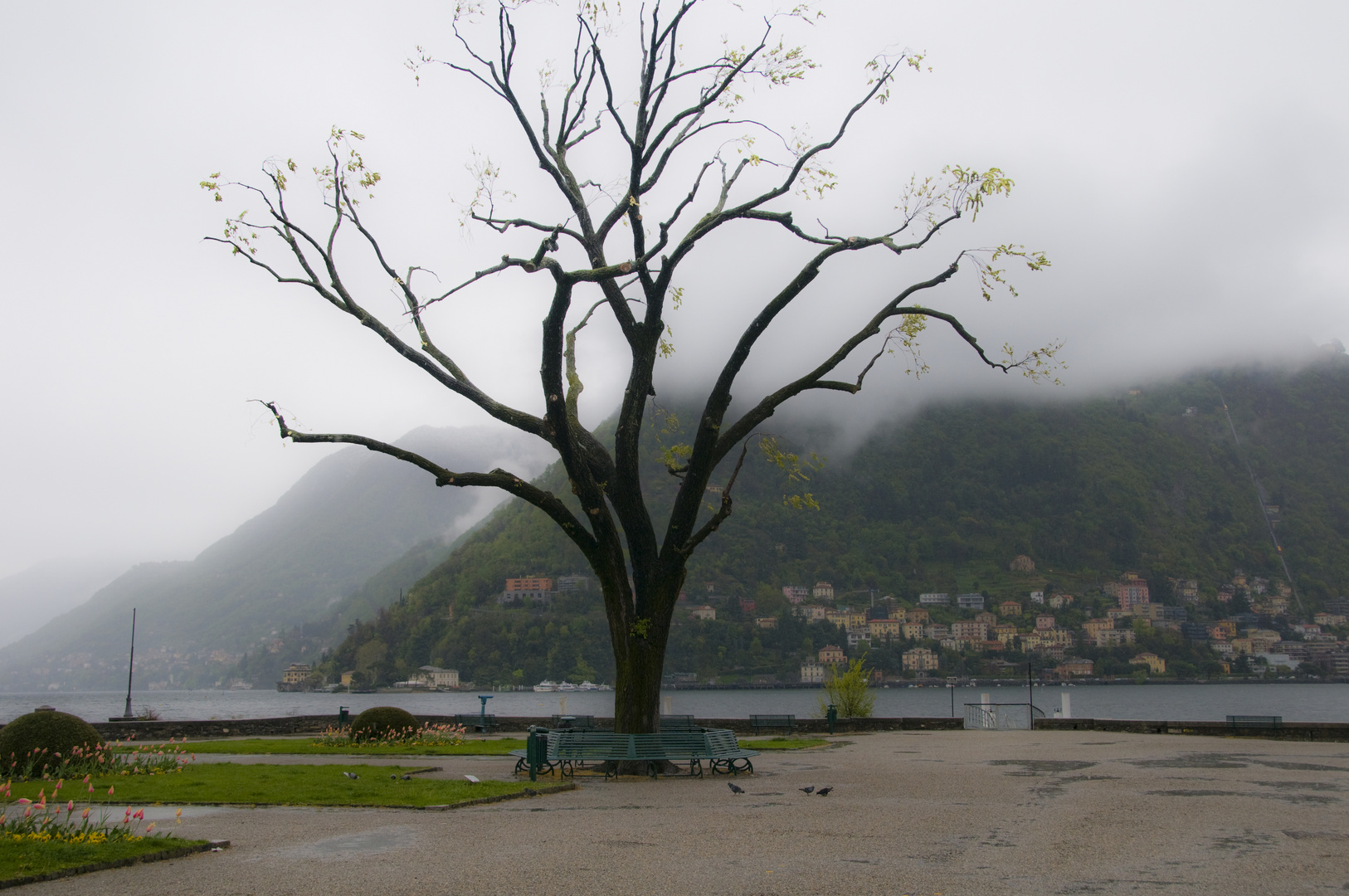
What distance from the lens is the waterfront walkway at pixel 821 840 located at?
266 inches

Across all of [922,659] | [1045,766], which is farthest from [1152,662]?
[1045,766]

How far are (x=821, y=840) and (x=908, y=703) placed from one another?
107 m

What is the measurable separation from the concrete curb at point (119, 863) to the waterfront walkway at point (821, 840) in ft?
0.32

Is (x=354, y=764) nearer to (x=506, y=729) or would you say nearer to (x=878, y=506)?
(x=506, y=729)

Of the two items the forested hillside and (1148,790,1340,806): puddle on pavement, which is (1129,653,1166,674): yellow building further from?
(1148,790,1340,806): puddle on pavement

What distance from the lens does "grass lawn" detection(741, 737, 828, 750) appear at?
20.9m

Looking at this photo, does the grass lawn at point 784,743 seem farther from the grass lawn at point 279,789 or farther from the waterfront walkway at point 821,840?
the grass lawn at point 279,789

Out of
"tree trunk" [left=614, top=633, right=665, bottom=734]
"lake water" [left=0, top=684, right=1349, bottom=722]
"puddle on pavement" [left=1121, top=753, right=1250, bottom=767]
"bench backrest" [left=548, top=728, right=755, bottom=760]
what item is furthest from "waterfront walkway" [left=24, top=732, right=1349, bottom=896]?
"lake water" [left=0, top=684, right=1349, bottom=722]

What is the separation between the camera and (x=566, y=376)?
16172mm

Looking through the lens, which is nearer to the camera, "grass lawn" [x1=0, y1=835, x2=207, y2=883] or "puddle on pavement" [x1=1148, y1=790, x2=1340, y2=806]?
"grass lawn" [x1=0, y1=835, x2=207, y2=883]

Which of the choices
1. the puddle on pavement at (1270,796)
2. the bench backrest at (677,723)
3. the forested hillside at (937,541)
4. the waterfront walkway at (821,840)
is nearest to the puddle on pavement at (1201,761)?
the waterfront walkway at (821,840)

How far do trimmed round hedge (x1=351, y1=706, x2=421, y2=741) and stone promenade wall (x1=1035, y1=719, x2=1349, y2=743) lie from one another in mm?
18212

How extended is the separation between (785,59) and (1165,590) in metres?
183

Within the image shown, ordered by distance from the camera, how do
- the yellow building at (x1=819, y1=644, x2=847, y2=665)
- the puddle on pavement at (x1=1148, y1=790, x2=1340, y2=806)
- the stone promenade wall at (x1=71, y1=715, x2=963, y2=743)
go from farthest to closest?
the yellow building at (x1=819, y1=644, x2=847, y2=665), the stone promenade wall at (x1=71, y1=715, x2=963, y2=743), the puddle on pavement at (x1=1148, y1=790, x2=1340, y2=806)
